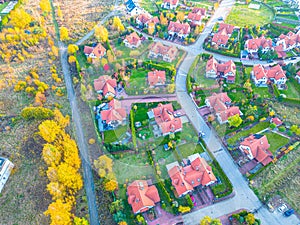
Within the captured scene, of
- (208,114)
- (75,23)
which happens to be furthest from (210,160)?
(75,23)

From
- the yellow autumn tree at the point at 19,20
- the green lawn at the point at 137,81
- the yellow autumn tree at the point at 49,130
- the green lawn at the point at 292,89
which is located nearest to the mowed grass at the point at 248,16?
the green lawn at the point at 292,89

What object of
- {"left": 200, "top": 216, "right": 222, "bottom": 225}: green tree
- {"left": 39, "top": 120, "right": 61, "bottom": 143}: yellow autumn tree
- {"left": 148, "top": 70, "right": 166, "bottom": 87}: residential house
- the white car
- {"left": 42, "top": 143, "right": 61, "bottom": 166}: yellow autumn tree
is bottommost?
the white car

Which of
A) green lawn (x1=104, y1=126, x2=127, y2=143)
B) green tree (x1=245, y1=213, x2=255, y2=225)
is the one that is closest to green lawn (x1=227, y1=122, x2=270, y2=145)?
green tree (x1=245, y1=213, x2=255, y2=225)

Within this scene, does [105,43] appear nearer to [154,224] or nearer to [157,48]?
[157,48]

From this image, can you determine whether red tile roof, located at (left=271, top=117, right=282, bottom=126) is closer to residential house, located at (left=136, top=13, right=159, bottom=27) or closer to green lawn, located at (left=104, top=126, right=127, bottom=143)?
green lawn, located at (left=104, top=126, right=127, bottom=143)

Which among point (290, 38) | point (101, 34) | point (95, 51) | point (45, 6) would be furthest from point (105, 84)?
point (290, 38)

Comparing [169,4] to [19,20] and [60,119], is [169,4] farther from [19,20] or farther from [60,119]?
[60,119]
